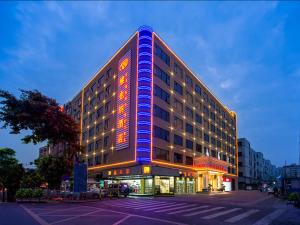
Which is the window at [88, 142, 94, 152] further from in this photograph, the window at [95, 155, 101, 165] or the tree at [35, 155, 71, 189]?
the tree at [35, 155, 71, 189]

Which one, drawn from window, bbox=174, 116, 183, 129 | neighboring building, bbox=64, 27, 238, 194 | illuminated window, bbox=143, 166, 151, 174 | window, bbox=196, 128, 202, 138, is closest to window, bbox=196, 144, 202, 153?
neighboring building, bbox=64, 27, 238, 194

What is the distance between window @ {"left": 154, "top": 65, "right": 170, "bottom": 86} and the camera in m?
59.1

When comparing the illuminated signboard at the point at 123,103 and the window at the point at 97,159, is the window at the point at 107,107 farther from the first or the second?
the window at the point at 97,159

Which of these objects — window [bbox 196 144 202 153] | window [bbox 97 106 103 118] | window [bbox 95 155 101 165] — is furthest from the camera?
window [bbox 196 144 202 153]

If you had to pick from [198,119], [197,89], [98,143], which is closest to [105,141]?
[98,143]

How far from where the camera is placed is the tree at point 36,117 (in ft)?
118

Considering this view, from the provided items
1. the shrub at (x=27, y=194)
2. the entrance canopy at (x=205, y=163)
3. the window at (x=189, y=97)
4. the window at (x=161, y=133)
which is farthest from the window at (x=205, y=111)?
the shrub at (x=27, y=194)

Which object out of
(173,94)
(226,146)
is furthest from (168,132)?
(226,146)

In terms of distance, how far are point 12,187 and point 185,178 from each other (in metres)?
38.3

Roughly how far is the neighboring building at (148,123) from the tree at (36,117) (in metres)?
16.5

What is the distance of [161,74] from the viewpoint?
6081cm

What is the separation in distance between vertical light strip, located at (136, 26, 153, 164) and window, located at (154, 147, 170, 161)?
2531 millimetres

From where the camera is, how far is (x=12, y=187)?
35719 mm

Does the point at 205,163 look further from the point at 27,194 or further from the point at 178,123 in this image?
the point at 27,194
